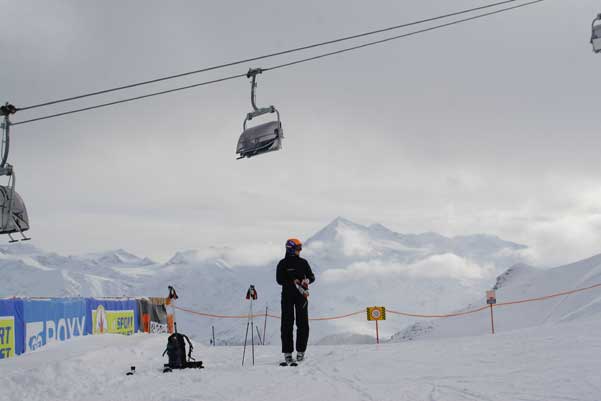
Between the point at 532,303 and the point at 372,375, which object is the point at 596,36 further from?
the point at 532,303

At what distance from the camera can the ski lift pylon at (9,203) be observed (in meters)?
11.9

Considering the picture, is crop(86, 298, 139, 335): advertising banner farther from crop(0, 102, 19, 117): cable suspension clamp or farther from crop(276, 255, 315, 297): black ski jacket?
crop(276, 255, 315, 297): black ski jacket

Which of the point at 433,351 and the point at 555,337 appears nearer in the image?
the point at 555,337

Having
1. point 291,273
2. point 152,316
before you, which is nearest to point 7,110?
point 291,273

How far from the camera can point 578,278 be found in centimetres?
3312

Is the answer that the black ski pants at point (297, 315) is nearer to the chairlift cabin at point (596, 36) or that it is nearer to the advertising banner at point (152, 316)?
the chairlift cabin at point (596, 36)

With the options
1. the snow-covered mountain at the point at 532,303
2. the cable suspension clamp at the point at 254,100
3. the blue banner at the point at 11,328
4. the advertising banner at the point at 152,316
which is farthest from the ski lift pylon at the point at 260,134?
the snow-covered mountain at the point at 532,303

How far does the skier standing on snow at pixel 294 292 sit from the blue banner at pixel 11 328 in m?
6.89

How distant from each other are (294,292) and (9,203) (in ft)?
26.0

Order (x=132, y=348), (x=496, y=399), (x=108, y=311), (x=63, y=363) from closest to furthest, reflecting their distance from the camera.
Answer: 1. (x=496, y=399)
2. (x=63, y=363)
3. (x=132, y=348)
4. (x=108, y=311)

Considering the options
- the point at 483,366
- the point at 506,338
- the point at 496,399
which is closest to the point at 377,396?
the point at 496,399

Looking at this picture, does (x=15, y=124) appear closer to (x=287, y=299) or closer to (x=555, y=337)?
(x=287, y=299)

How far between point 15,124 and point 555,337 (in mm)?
11050

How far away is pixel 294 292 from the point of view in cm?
945
